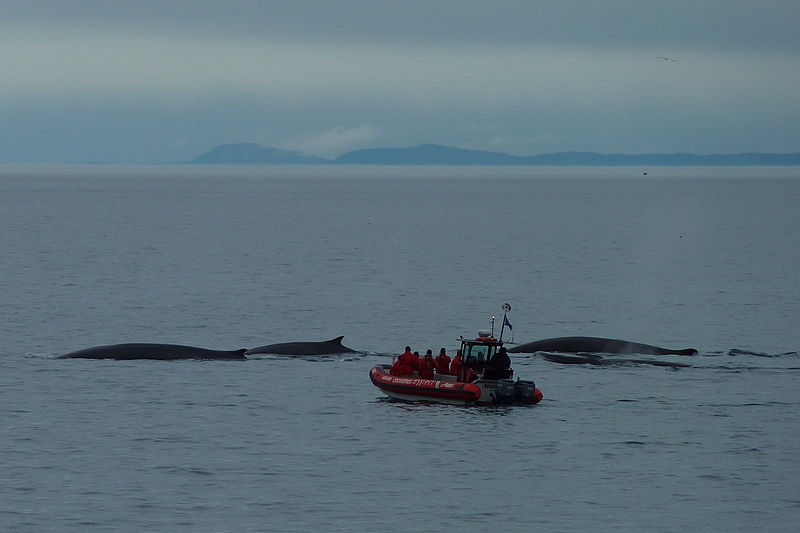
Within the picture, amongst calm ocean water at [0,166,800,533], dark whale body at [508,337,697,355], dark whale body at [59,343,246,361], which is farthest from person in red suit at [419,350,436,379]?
dark whale body at [508,337,697,355]

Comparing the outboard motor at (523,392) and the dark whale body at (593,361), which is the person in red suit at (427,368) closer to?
the outboard motor at (523,392)

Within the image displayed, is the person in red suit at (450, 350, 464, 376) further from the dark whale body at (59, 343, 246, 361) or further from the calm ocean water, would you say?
the dark whale body at (59, 343, 246, 361)

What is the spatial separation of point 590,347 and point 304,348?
1070cm

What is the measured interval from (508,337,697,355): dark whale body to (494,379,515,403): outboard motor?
10.8m

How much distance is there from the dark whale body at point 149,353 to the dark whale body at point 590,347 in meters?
10.8

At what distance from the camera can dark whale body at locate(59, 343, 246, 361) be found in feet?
150

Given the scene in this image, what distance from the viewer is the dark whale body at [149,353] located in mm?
45688

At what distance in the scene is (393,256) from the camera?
106m

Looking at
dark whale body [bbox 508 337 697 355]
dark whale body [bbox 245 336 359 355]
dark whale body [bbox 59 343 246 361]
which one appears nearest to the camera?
dark whale body [bbox 59 343 246 361]

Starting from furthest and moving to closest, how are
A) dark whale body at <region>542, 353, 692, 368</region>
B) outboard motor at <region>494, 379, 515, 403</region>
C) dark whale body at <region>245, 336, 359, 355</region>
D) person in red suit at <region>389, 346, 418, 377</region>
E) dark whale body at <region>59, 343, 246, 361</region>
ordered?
dark whale body at <region>245, 336, 359, 355</region>, dark whale body at <region>542, 353, 692, 368</region>, dark whale body at <region>59, 343, 246, 361</region>, person in red suit at <region>389, 346, 418, 377</region>, outboard motor at <region>494, 379, 515, 403</region>

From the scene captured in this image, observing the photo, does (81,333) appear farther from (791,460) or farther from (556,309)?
(791,460)

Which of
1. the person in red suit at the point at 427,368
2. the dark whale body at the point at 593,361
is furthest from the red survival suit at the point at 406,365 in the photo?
the dark whale body at the point at 593,361

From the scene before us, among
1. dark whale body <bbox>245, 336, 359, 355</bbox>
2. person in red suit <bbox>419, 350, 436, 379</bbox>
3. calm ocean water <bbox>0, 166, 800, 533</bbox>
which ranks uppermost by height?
person in red suit <bbox>419, 350, 436, 379</bbox>

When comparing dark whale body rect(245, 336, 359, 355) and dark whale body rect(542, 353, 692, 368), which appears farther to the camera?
dark whale body rect(245, 336, 359, 355)
